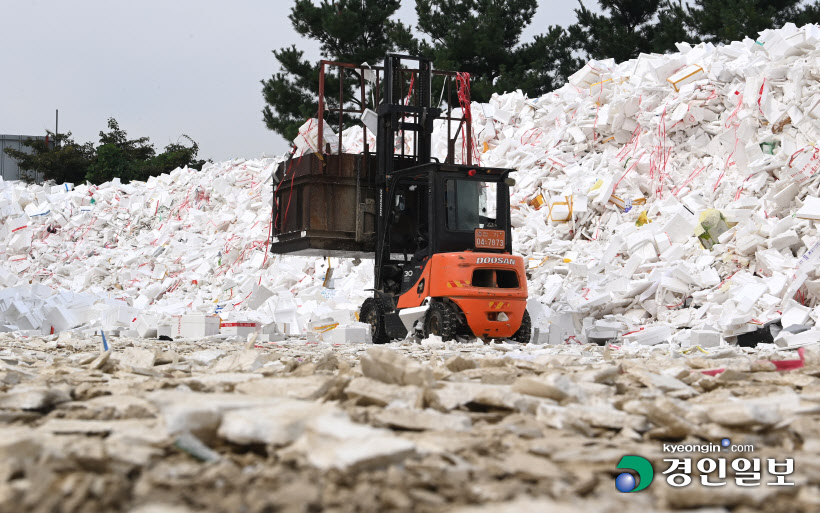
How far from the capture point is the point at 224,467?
291 cm

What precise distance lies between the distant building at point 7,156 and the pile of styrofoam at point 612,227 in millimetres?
19696

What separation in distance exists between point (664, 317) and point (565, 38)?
23513mm

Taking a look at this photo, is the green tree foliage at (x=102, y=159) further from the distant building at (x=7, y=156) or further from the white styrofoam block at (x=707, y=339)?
the white styrofoam block at (x=707, y=339)

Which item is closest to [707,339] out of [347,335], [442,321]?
[442,321]

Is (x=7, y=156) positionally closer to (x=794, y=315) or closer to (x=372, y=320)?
(x=372, y=320)

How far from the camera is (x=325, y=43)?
3325cm

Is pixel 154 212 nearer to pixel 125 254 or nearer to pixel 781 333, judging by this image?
pixel 125 254

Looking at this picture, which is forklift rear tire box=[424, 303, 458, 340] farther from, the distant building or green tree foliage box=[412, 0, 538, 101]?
the distant building

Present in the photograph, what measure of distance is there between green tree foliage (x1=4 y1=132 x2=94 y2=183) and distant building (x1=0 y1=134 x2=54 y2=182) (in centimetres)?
240

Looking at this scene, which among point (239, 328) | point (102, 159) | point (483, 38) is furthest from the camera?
point (102, 159)

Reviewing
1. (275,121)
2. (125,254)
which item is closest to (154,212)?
(125,254)

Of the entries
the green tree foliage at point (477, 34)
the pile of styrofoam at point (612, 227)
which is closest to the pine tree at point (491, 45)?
the green tree foliage at point (477, 34)

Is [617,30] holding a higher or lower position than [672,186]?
higher

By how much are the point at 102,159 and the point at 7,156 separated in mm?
7802
